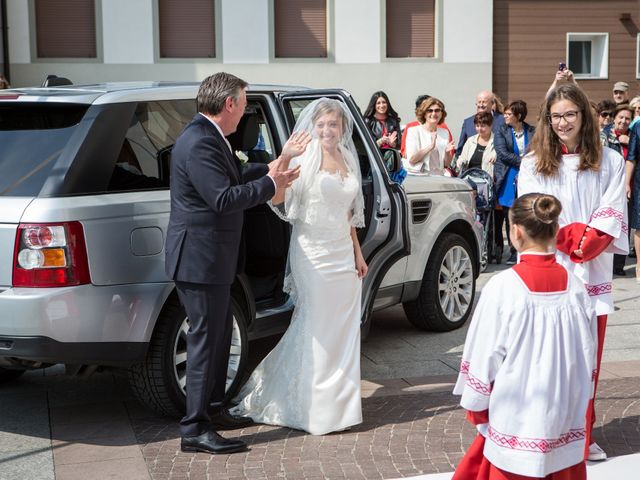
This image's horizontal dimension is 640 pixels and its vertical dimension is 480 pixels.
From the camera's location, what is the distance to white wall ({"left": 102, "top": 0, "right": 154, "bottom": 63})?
1988 centimetres

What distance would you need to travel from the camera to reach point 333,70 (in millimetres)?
20969

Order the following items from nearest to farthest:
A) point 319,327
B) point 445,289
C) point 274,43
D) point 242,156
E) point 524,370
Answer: point 524,370, point 319,327, point 242,156, point 445,289, point 274,43

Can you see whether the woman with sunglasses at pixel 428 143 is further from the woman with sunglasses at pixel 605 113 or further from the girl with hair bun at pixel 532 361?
the girl with hair bun at pixel 532 361

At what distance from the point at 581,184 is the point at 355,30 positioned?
16439 millimetres

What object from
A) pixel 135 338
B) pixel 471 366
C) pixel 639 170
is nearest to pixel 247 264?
pixel 135 338

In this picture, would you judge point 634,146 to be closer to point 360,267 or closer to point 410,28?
point 360,267

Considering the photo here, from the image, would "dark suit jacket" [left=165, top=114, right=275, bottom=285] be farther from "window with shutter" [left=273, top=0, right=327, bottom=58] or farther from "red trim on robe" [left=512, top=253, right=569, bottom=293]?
"window with shutter" [left=273, top=0, right=327, bottom=58]

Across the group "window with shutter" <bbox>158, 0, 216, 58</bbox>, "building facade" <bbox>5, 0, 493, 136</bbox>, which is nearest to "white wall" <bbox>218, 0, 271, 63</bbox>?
"building facade" <bbox>5, 0, 493, 136</bbox>

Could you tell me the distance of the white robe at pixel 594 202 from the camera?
197 inches

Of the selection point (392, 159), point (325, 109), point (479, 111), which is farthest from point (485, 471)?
point (479, 111)

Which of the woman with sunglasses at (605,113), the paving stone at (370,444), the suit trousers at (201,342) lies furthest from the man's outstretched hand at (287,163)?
the woman with sunglasses at (605,113)

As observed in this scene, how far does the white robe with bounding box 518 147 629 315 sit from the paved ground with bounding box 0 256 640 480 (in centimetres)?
90

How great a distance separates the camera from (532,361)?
12.7 ft

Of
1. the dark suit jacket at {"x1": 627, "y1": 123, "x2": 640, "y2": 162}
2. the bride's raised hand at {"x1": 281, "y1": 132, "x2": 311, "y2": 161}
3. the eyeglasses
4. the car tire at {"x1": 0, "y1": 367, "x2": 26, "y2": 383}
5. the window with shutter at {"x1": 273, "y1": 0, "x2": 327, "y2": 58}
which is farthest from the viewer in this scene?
the window with shutter at {"x1": 273, "y1": 0, "x2": 327, "y2": 58}
